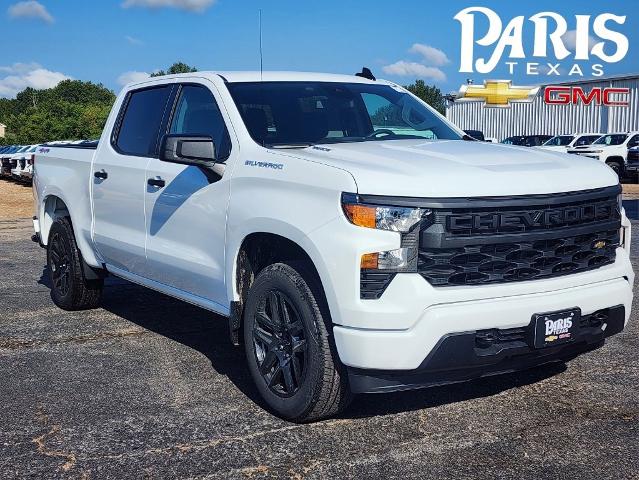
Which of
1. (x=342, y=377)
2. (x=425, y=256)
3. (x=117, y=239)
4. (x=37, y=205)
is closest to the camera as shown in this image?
(x=425, y=256)

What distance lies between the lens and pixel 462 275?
3.85m

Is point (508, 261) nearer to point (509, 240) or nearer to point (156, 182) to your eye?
point (509, 240)

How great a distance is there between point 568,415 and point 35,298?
5266mm

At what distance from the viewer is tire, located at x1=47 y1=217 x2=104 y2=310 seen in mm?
6875

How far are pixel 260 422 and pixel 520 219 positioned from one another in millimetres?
1683

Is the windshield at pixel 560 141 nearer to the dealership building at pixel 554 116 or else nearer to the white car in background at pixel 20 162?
the dealership building at pixel 554 116

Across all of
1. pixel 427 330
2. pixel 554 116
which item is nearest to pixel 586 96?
pixel 554 116

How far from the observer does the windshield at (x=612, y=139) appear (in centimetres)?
2848

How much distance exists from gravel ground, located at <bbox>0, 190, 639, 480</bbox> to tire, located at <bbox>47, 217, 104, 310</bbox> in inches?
33.6

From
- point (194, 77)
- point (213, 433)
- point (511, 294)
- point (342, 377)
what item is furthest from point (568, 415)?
point (194, 77)

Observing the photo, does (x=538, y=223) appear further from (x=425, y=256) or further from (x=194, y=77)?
(x=194, y=77)

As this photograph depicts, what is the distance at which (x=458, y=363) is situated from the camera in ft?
12.7

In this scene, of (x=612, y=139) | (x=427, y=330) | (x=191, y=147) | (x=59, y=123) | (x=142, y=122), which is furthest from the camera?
(x=59, y=123)

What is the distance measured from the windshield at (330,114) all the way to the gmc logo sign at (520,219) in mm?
1415
